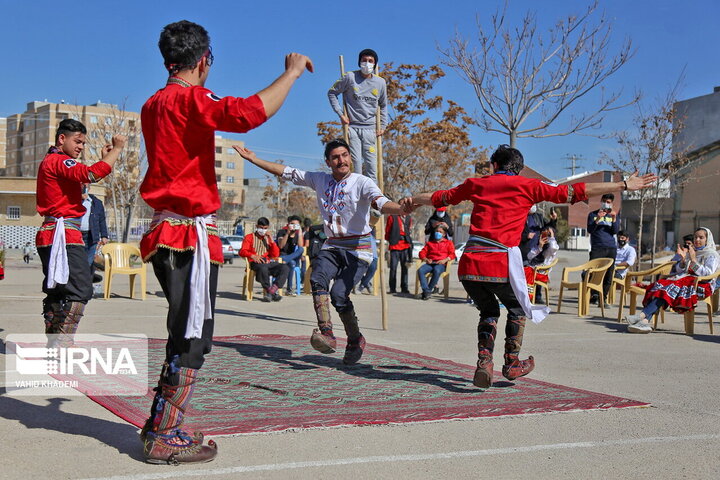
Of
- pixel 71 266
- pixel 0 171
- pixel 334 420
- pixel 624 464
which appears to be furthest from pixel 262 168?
pixel 0 171

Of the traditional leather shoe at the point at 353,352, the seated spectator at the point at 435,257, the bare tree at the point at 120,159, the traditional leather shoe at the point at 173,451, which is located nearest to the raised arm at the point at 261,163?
the traditional leather shoe at the point at 353,352

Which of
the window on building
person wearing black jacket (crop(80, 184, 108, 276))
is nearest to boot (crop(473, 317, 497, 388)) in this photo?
person wearing black jacket (crop(80, 184, 108, 276))

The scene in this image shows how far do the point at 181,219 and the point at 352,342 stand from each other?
3.42 m

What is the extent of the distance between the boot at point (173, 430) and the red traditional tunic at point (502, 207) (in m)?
2.80

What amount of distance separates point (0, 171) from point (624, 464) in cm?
13327

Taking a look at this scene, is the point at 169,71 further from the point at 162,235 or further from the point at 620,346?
the point at 620,346

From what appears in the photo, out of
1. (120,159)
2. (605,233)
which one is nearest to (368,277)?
(605,233)

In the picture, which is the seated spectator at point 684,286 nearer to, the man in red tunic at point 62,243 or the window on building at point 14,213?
the man in red tunic at point 62,243

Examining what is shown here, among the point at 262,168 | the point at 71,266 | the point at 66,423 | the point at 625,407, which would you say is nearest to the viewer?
the point at 66,423

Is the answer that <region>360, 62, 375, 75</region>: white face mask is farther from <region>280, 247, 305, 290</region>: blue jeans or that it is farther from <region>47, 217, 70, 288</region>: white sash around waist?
<region>280, 247, 305, 290</region>: blue jeans

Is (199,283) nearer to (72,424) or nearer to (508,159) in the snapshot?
(72,424)

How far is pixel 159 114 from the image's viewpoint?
13.1 feet

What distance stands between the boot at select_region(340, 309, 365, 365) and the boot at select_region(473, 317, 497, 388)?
1304 millimetres

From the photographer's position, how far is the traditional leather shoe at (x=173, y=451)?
396 centimetres
